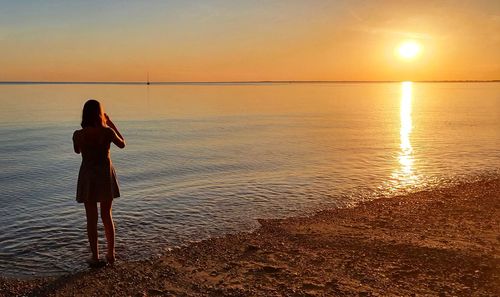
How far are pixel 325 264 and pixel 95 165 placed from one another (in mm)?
4025

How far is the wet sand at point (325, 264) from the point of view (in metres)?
6.59

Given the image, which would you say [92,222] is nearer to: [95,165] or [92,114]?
[95,165]

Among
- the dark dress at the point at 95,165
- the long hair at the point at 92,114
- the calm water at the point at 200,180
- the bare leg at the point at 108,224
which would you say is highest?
the long hair at the point at 92,114

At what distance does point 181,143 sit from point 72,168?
349 inches

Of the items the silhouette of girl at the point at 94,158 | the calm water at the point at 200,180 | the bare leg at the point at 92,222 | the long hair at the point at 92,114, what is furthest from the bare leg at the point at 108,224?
the long hair at the point at 92,114

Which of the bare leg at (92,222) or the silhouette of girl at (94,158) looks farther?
the bare leg at (92,222)

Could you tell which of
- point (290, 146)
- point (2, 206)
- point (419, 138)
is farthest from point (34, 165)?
point (419, 138)

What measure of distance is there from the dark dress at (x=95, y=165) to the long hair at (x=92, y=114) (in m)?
0.10

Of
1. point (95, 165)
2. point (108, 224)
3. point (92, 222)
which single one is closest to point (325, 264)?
point (108, 224)

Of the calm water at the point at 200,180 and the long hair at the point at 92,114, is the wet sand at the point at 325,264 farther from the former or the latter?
the long hair at the point at 92,114

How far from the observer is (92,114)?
6852mm

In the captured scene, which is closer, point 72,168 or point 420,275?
point 420,275

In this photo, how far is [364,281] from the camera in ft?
22.2

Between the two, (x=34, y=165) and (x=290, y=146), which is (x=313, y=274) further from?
(x=290, y=146)
